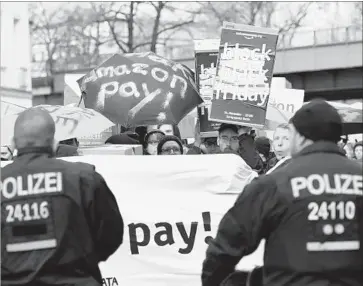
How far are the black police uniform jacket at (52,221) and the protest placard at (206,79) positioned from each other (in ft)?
18.0

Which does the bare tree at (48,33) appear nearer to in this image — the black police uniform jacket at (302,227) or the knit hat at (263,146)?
the knit hat at (263,146)

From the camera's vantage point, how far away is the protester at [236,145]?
945cm

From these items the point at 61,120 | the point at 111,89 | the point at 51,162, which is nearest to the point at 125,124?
the point at 111,89

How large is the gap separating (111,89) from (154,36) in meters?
27.2

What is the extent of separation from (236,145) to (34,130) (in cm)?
485

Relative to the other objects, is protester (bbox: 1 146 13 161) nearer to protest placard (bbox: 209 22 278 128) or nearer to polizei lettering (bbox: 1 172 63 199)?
protest placard (bbox: 209 22 278 128)

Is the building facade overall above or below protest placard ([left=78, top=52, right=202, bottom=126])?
below

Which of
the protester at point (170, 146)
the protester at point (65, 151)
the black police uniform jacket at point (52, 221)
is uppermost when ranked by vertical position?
the black police uniform jacket at point (52, 221)

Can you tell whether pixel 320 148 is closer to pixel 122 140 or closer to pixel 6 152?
pixel 122 140

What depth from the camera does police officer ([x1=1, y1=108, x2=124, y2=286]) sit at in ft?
15.3

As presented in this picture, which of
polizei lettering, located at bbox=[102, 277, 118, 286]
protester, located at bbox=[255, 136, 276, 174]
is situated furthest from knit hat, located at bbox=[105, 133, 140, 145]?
polizei lettering, located at bbox=[102, 277, 118, 286]

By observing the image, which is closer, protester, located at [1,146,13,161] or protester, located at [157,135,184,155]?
protester, located at [157,135,184,155]

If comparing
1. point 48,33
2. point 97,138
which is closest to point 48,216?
point 97,138

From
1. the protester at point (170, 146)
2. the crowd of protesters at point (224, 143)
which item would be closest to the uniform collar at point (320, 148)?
the crowd of protesters at point (224, 143)
